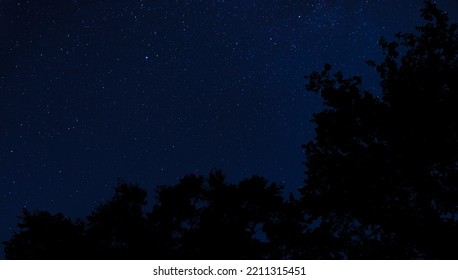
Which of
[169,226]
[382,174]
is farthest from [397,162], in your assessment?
[169,226]

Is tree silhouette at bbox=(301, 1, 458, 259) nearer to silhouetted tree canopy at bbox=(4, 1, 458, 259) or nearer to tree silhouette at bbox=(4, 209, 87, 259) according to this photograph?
silhouetted tree canopy at bbox=(4, 1, 458, 259)

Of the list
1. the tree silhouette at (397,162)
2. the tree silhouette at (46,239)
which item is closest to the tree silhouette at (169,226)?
the tree silhouette at (46,239)

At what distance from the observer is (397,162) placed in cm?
1132

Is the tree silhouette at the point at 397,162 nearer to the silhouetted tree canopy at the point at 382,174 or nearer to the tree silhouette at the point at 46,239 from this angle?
the silhouetted tree canopy at the point at 382,174

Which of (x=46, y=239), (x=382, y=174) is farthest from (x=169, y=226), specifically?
(x=382, y=174)

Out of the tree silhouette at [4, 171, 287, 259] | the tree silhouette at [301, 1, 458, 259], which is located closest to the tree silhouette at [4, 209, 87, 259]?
the tree silhouette at [4, 171, 287, 259]

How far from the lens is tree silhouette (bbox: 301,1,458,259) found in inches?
433

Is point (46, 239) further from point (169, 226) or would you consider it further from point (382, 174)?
point (382, 174)

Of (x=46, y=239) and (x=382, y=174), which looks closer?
(x=382, y=174)

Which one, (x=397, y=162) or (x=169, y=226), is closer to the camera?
(x=397, y=162)

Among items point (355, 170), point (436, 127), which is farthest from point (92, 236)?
point (436, 127)

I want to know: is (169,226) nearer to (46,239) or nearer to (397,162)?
(46,239)

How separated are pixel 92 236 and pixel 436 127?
12.3 metres
